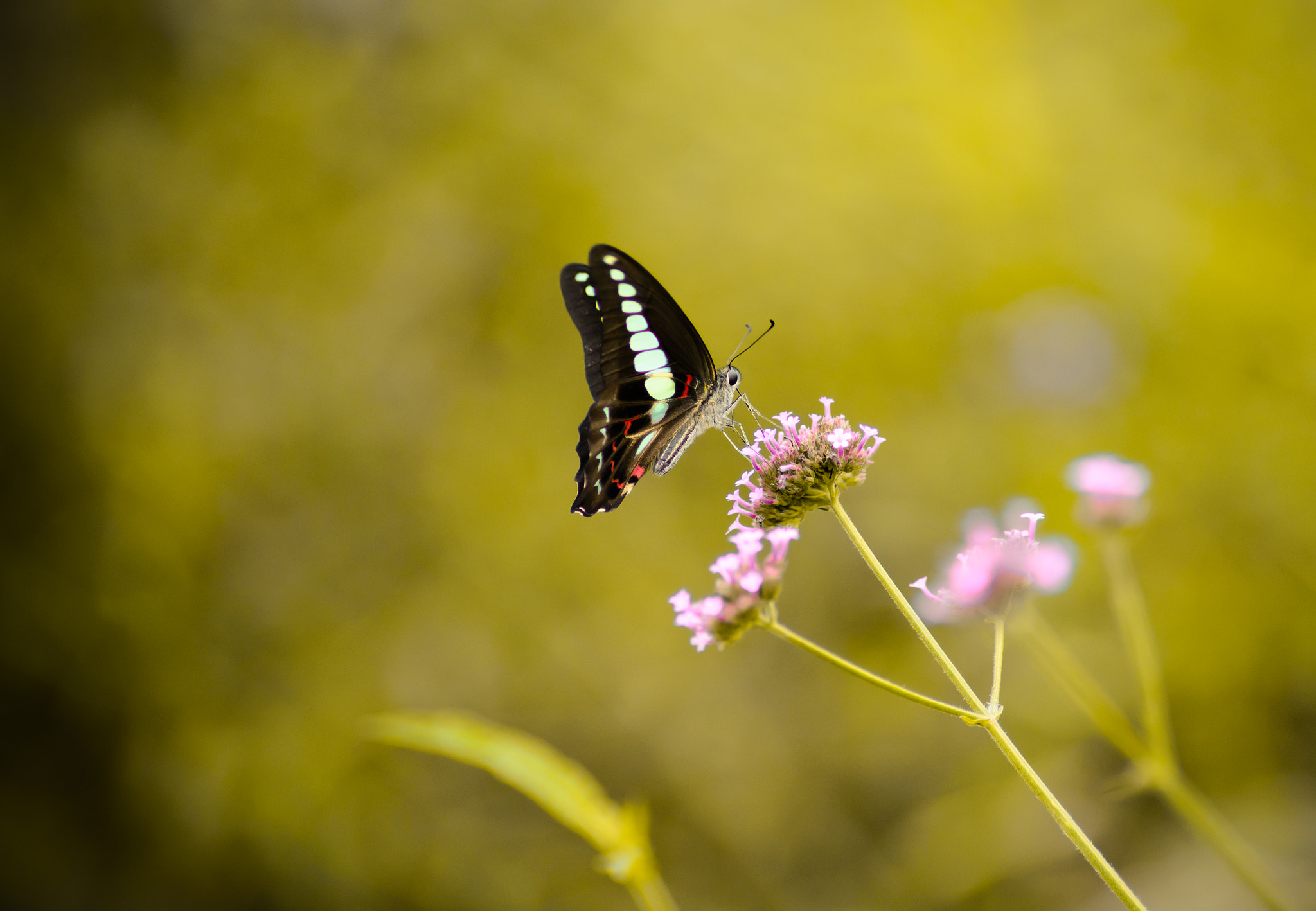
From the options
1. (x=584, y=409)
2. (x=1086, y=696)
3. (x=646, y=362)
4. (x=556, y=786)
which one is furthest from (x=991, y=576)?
(x=584, y=409)

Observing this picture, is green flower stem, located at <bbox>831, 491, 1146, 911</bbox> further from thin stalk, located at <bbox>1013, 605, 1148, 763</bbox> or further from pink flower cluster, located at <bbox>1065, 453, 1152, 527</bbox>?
pink flower cluster, located at <bbox>1065, 453, 1152, 527</bbox>

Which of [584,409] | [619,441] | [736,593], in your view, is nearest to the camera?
[736,593]

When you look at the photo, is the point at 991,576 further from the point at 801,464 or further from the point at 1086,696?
the point at 1086,696

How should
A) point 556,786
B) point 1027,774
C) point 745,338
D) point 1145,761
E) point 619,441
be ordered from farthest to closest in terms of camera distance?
point 745,338 < point 619,441 < point 1145,761 < point 556,786 < point 1027,774

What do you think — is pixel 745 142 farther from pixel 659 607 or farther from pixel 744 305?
pixel 659 607

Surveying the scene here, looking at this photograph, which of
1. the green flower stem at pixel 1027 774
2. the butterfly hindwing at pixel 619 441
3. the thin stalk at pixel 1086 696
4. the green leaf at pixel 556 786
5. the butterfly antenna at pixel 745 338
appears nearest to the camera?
the green flower stem at pixel 1027 774

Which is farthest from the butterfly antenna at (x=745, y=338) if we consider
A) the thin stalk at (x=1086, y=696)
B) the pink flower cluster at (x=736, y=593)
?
the thin stalk at (x=1086, y=696)

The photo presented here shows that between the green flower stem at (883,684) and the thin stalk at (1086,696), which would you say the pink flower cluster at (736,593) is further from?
the thin stalk at (1086,696)
